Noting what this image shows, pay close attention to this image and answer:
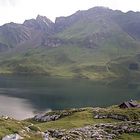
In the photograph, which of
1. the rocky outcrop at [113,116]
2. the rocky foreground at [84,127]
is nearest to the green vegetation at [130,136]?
the rocky foreground at [84,127]

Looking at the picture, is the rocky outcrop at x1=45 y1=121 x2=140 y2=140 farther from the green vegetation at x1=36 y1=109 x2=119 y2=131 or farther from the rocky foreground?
the green vegetation at x1=36 y1=109 x2=119 y2=131

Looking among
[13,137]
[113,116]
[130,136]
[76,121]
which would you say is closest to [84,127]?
[130,136]

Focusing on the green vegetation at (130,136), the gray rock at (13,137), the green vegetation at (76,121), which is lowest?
the green vegetation at (130,136)

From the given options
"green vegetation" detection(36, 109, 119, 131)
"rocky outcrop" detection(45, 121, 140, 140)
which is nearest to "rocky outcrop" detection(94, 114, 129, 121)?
"green vegetation" detection(36, 109, 119, 131)

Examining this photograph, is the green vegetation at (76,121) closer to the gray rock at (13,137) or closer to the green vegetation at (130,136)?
the green vegetation at (130,136)

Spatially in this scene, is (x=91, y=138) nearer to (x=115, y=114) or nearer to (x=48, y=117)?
(x=115, y=114)

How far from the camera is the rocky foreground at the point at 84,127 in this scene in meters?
44.4

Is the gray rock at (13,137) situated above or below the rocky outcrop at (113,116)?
above

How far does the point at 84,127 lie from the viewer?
60.5 metres

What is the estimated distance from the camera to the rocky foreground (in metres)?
44.4

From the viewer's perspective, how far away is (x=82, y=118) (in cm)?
7806

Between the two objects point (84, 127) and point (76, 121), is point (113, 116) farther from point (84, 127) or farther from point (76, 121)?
point (84, 127)

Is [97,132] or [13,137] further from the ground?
[13,137]

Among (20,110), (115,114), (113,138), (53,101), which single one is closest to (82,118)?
(115,114)
